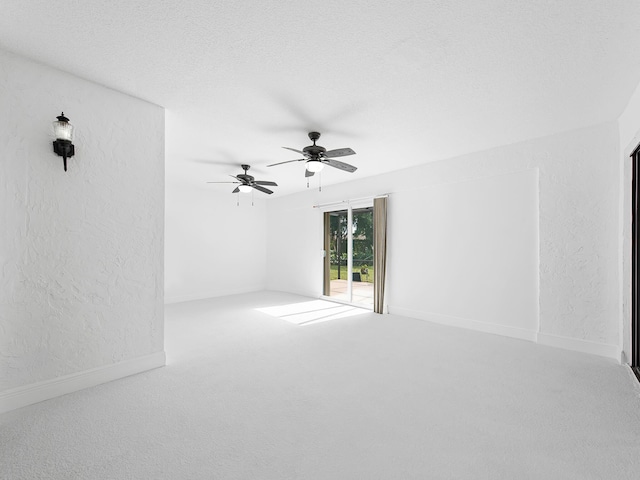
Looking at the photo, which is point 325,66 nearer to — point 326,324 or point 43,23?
point 43,23

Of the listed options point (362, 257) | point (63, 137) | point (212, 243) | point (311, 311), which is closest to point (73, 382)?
point (63, 137)

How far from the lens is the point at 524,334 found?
3846 millimetres

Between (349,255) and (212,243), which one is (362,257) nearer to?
(349,255)

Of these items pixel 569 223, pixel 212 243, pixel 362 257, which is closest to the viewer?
pixel 569 223

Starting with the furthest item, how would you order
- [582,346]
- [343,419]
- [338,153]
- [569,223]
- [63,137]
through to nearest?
[569,223] → [582,346] → [338,153] → [63,137] → [343,419]

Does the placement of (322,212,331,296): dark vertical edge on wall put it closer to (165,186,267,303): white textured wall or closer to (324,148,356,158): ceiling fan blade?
(165,186,267,303): white textured wall

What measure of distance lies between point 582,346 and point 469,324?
126 centimetres

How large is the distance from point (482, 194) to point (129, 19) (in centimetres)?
439

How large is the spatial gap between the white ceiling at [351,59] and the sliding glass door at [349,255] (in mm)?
2716

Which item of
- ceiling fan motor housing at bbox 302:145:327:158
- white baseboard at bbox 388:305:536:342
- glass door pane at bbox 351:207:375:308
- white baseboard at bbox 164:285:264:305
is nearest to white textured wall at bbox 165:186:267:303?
white baseboard at bbox 164:285:264:305

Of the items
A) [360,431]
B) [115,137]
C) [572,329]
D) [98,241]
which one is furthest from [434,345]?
[115,137]

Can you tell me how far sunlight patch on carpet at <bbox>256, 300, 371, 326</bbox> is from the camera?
4.87 metres

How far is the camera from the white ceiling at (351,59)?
175 cm

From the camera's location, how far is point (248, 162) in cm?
477
